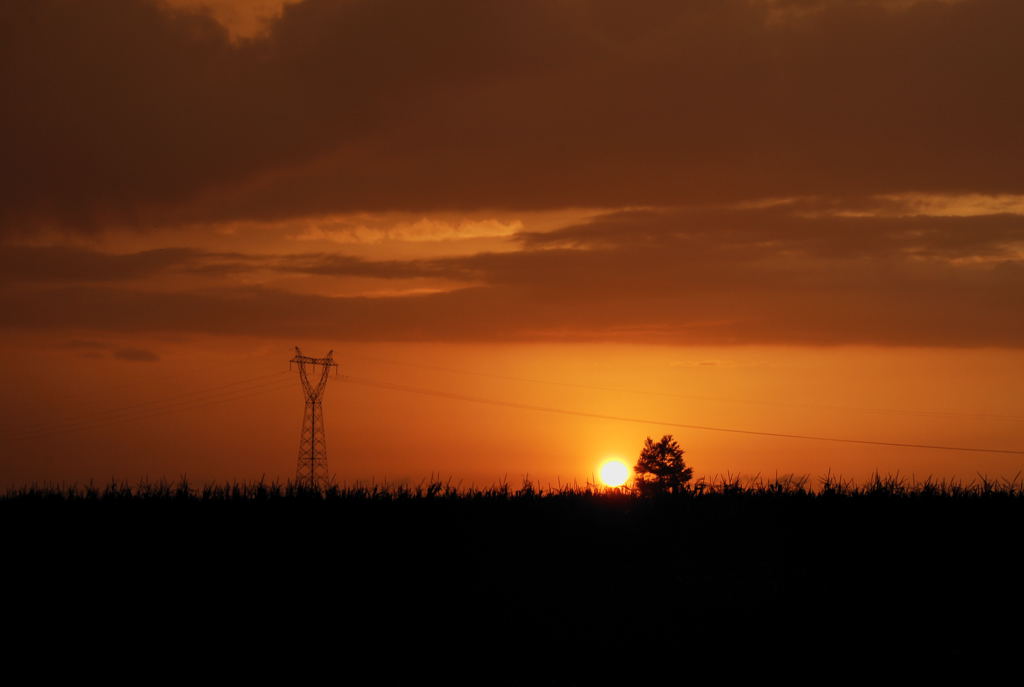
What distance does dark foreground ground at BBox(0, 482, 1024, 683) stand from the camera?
14.6m

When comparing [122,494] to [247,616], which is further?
[122,494]

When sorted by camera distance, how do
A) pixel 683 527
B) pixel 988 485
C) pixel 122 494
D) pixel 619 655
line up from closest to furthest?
1. pixel 619 655
2. pixel 683 527
3. pixel 122 494
4. pixel 988 485

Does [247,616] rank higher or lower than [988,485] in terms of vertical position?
lower

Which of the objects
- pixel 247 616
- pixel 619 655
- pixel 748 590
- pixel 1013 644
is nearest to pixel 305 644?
pixel 247 616

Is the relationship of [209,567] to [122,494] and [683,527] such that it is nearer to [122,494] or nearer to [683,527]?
[122,494]

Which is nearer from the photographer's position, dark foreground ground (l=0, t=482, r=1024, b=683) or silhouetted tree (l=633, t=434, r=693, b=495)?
dark foreground ground (l=0, t=482, r=1024, b=683)

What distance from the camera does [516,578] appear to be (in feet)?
53.8

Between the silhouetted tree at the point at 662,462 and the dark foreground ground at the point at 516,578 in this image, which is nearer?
the dark foreground ground at the point at 516,578

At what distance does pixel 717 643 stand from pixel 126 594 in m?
8.72

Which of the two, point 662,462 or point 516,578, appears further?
point 662,462

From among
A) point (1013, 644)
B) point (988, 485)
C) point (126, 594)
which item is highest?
point (988, 485)

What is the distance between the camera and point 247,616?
587 inches

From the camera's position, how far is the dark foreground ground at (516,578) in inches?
574

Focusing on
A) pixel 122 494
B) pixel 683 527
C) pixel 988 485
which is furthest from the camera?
pixel 988 485
